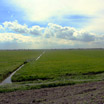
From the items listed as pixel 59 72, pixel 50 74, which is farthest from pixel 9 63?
pixel 50 74

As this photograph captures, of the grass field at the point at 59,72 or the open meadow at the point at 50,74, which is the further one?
the grass field at the point at 59,72

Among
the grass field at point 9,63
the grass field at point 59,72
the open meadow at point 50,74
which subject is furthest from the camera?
the grass field at point 9,63

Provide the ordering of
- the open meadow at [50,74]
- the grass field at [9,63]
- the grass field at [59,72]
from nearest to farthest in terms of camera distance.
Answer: the open meadow at [50,74]
the grass field at [59,72]
the grass field at [9,63]

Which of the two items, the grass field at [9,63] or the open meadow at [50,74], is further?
the grass field at [9,63]

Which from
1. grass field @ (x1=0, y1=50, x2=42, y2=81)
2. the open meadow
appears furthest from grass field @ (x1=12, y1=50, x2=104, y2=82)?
grass field @ (x1=0, y1=50, x2=42, y2=81)

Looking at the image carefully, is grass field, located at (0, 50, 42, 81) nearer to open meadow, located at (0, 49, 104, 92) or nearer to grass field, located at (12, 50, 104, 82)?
open meadow, located at (0, 49, 104, 92)

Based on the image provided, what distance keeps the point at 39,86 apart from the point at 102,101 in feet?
27.5

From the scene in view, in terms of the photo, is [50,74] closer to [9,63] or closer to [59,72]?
[59,72]

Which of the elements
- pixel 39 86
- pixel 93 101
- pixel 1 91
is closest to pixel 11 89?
pixel 1 91

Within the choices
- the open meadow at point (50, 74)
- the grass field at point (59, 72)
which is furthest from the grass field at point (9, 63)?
the grass field at point (59, 72)

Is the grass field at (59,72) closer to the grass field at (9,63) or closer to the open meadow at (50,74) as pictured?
the open meadow at (50,74)

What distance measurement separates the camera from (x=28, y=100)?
34.2 ft

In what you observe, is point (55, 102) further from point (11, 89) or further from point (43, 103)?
point (11, 89)

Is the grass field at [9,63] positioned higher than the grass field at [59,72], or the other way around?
the grass field at [9,63]
